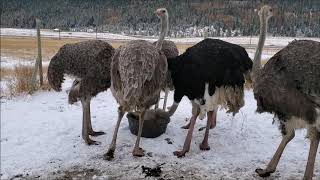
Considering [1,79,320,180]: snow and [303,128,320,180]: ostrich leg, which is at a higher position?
[303,128,320,180]: ostrich leg

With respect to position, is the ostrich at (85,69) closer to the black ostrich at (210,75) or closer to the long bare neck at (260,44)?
the black ostrich at (210,75)

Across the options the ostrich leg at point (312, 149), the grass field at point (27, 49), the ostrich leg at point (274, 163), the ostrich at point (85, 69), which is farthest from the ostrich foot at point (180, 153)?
the grass field at point (27, 49)

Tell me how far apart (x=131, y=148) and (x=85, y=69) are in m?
1.15

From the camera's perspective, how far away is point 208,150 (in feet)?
19.1

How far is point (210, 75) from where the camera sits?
529 centimetres

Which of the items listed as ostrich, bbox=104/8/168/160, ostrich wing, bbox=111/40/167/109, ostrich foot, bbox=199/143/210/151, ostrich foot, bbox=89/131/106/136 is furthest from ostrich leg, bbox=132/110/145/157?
ostrich foot, bbox=89/131/106/136

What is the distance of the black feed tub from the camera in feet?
19.9

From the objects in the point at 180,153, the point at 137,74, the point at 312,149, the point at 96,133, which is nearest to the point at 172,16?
the point at 96,133

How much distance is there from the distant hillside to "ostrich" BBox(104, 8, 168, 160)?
6743 cm

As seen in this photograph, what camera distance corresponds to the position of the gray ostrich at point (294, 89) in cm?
425

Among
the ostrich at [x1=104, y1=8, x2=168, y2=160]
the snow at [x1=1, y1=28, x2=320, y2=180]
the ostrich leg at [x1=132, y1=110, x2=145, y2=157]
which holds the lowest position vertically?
the snow at [x1=1, y1=28, x2=320, y2=180]

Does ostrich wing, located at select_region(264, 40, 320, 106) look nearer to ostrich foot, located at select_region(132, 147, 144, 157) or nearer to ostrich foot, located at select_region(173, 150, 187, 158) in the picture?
ostrich foot, located at select_region(173, 150, 187, 158)

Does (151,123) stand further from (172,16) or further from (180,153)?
(172,16)

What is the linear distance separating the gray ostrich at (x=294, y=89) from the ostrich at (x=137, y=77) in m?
1.21
